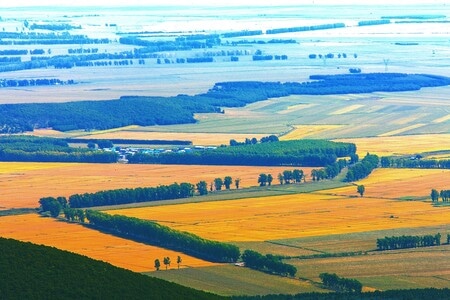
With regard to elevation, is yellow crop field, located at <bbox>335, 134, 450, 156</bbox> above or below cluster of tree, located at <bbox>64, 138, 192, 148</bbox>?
below

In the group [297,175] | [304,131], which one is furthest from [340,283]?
[304,131]

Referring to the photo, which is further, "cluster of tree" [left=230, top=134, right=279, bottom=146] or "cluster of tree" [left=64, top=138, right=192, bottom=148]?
"cluster of tree" [left=64, top=138, right=192, bottom=148]

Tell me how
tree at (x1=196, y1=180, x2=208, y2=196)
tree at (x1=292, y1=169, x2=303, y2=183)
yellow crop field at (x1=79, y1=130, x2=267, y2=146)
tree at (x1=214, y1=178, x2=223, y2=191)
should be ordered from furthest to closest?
1. yellow crop field at (x1=79, y1=130, x2=267, y2=146)
2. tree at (x1=292, y1=169, x2=303, y2=183)
3. tree at (x1=214, y1=178, x2=223, y2=191)
4. tree at (x1=196, y1=180, x2=208, y2=196)

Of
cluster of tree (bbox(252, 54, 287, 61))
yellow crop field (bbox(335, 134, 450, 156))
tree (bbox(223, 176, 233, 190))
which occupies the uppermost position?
cluster of tree (bbox(252, 54, 287, 61))

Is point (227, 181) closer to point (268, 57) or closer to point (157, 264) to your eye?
point (157, 264)

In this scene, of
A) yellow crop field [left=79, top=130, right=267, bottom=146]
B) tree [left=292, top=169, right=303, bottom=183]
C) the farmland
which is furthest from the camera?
yellow crop field [left=79, top=130, right=267, bottom=146]

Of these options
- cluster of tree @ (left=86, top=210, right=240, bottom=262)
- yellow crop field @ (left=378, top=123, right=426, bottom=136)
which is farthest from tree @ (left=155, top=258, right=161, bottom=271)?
yellow crop field @ (left=378, top=123, right=426, bottom=136)

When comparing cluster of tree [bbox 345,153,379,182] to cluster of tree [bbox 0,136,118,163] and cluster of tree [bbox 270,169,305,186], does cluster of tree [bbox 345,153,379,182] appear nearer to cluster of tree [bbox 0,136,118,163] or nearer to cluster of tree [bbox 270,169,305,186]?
cluster of tree [bbox 270,169,305,186]

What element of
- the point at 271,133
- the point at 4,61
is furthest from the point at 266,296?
the point at 4,61
